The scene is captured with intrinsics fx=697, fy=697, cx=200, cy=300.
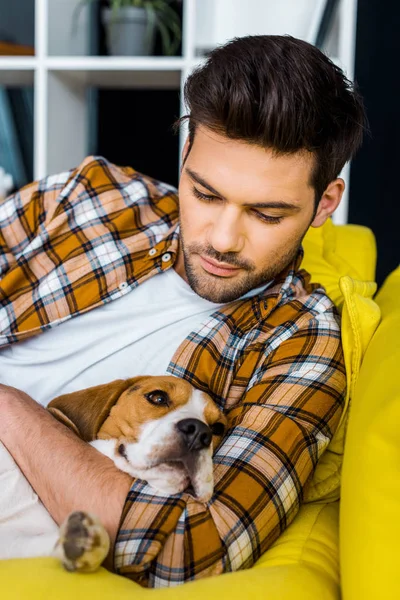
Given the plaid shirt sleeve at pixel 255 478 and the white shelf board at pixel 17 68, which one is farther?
the white shelf board at pixel 17 68

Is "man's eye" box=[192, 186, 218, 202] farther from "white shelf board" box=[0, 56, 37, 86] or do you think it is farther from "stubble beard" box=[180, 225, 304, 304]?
"white shelf board" box=[0, 56, 37, 86]

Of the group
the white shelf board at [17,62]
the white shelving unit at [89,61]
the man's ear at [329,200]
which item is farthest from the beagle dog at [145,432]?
the white shelf board at [17,62]

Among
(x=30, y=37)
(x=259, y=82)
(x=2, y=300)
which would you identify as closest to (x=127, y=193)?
(x=2, y=300)

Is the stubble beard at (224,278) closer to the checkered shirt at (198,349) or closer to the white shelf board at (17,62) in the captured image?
the checkered shirt at (198,349)

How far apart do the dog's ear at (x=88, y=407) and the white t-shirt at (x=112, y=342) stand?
111 millimetres

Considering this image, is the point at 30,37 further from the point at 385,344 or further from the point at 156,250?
the point at 385,344

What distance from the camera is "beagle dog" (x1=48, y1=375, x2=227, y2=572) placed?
3.18 feet

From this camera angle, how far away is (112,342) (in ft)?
5.01

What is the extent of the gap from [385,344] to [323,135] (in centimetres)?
45

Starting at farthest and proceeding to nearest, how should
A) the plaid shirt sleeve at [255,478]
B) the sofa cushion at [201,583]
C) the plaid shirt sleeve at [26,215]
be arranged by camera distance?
the plaid shirt sleeve at [26,215] < the plaid shirt sleeve at [255,478] < the sofa cushion at [201,583]

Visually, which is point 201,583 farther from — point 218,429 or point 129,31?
point 129,31

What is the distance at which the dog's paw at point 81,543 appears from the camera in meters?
0.95

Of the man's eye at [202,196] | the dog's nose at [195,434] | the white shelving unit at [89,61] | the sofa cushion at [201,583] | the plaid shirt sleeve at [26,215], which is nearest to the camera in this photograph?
the sofa cushion at [201,583]

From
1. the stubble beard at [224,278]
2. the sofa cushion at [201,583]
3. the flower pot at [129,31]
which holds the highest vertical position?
the flower pot at [129,31]
